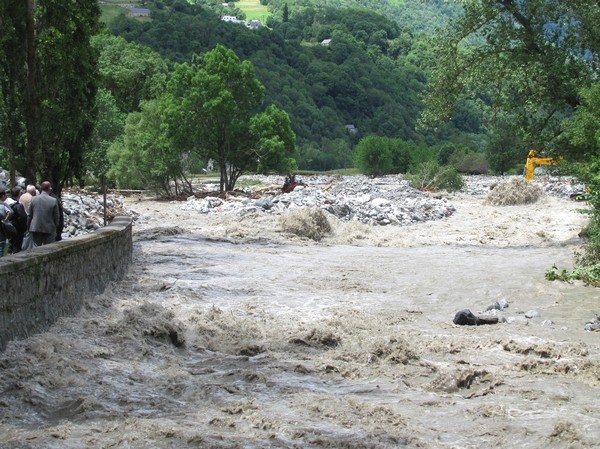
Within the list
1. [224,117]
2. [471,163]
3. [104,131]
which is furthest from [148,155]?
[471,163]

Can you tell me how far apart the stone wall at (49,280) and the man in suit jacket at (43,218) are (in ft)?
2.51

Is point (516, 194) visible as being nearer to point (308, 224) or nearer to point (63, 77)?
point (308, 224)

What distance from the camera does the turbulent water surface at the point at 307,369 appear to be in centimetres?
727

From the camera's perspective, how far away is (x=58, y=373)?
28.2 feet

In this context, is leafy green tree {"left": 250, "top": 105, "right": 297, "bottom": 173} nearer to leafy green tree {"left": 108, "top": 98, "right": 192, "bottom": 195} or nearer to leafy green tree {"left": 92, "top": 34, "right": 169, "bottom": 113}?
leafy green tree {"left": 108, "top": 98, "right": 192, "bottom": 195}

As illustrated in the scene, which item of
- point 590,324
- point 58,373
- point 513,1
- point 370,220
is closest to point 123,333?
point 58,373

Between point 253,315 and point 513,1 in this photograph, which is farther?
point 513,1

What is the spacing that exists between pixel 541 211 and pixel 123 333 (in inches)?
1049

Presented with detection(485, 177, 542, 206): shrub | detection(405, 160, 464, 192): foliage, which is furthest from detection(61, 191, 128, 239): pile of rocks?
detection(405, 160, 464, 192): foliage

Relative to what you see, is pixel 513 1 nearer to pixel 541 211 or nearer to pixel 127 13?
pixel 541 211

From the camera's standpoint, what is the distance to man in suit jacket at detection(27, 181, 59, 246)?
45.1 ft

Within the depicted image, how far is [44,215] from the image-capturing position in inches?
541

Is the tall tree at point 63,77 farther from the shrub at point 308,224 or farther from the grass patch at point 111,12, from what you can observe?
the grass patch at point 111,12

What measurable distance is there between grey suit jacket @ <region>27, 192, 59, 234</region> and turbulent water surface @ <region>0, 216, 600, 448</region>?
143 centimetres
